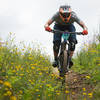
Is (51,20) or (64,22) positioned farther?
(51,20)

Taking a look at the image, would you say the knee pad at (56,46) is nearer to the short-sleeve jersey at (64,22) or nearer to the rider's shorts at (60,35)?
the rider's shorts at (60,35)

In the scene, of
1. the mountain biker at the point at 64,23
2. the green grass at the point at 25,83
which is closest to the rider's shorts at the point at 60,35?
the mountain biker at the point at 64,23

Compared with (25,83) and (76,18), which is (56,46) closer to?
(76,18)

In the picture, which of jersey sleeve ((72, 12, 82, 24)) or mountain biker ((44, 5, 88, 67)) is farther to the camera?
jersey sleeve ((72, 12, 82, 24))

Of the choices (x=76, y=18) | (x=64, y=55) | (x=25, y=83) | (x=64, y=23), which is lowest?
(x=25, y=83)

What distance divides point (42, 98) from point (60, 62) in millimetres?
2016

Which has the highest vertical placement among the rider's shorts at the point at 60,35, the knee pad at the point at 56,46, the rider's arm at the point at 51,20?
the rider's arm at the point at 51,20

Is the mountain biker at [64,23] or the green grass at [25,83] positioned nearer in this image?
the green grass at [25,83]

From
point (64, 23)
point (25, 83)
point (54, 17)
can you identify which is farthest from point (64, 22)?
point (25, 83)

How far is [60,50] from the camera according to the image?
16.0 ft

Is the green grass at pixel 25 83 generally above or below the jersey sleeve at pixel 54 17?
below

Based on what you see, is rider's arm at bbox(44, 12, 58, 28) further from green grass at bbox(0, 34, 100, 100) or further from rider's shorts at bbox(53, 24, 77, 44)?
green grass at bbox(0, 34, 100, 100)

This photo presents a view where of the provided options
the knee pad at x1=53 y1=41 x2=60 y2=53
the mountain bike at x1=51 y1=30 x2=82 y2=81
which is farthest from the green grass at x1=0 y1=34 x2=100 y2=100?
the knee pad at x1=53 y1=41 x2=60 y2=53

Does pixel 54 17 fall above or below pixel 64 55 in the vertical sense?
above
